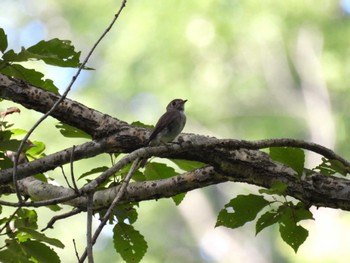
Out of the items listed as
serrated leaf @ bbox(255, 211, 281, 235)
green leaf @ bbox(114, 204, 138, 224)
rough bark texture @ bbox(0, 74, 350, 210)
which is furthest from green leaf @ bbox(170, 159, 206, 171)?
serrated leaf @ bbox(255, 211, 281, 235)

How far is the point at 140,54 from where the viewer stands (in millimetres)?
15062

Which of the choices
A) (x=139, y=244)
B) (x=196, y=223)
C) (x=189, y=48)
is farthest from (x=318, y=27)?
(x=139, y=244)

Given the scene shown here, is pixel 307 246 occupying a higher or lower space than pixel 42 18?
lower

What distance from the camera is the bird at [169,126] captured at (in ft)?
10.3

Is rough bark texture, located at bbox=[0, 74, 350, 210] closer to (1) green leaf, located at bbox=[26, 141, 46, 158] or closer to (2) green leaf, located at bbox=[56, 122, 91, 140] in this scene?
(2) green leaf, located at bbox=[56, 122, 91, 140]

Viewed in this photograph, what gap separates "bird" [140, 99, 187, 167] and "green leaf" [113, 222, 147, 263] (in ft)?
0.91

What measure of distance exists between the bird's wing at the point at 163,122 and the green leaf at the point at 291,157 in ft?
1.69

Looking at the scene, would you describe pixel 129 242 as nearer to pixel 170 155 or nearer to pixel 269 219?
pixel 170 155

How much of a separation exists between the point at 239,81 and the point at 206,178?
12828 millimetres

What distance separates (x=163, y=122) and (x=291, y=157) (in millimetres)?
916

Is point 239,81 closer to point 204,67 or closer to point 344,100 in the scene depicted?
point 204,67

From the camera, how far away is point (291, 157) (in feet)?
9.39

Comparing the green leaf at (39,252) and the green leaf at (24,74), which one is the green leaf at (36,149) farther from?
the green leaf at (39,252)

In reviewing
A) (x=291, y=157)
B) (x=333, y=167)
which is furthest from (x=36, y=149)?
(x=333, y=167)
